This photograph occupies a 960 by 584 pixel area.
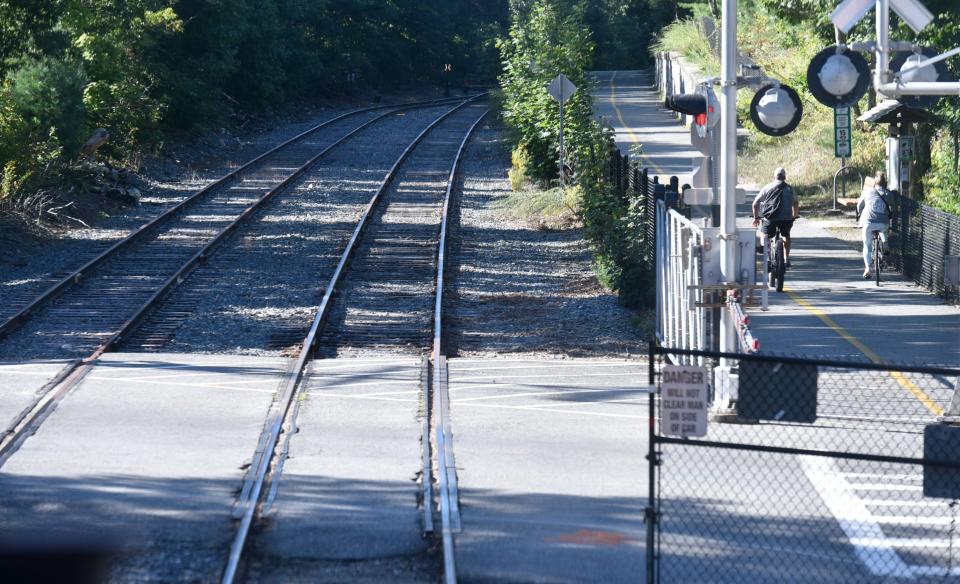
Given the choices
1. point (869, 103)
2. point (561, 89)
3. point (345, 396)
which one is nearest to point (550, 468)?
point (345, 396)

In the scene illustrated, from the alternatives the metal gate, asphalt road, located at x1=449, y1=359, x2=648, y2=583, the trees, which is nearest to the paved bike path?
the metal gate

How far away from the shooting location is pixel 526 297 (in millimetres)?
18703

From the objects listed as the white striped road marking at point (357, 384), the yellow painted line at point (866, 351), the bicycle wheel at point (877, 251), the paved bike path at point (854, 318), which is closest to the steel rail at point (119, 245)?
the white striped road marking at point (357, 384)

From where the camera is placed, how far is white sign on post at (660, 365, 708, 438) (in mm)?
7543

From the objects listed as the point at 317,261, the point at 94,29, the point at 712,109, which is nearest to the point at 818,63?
the point at 712,109

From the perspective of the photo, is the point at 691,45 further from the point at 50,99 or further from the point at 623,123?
the point at 50,99

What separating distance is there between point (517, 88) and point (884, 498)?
25.4 meters

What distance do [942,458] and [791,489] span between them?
255cm

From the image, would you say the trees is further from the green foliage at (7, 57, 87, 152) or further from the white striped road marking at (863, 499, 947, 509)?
the white striped road marking at (863, 499, 947, 509)

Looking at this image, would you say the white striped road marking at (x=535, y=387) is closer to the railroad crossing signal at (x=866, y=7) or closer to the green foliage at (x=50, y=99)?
the railroad crossing signal at (x=866, y=7)

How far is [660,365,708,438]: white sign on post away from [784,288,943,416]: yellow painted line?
3.33 metres

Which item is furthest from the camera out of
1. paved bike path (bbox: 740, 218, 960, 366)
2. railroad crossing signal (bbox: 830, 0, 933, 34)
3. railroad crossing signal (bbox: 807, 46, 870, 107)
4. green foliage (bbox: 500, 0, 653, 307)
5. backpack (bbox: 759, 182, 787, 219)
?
green foliage (bbox: 500, 0, 653, 307)

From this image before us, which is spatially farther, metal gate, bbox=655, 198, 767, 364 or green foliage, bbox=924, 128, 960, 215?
green foliage, bbox=924, 128, 960, 215

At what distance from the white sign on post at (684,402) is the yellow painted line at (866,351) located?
3333mm
